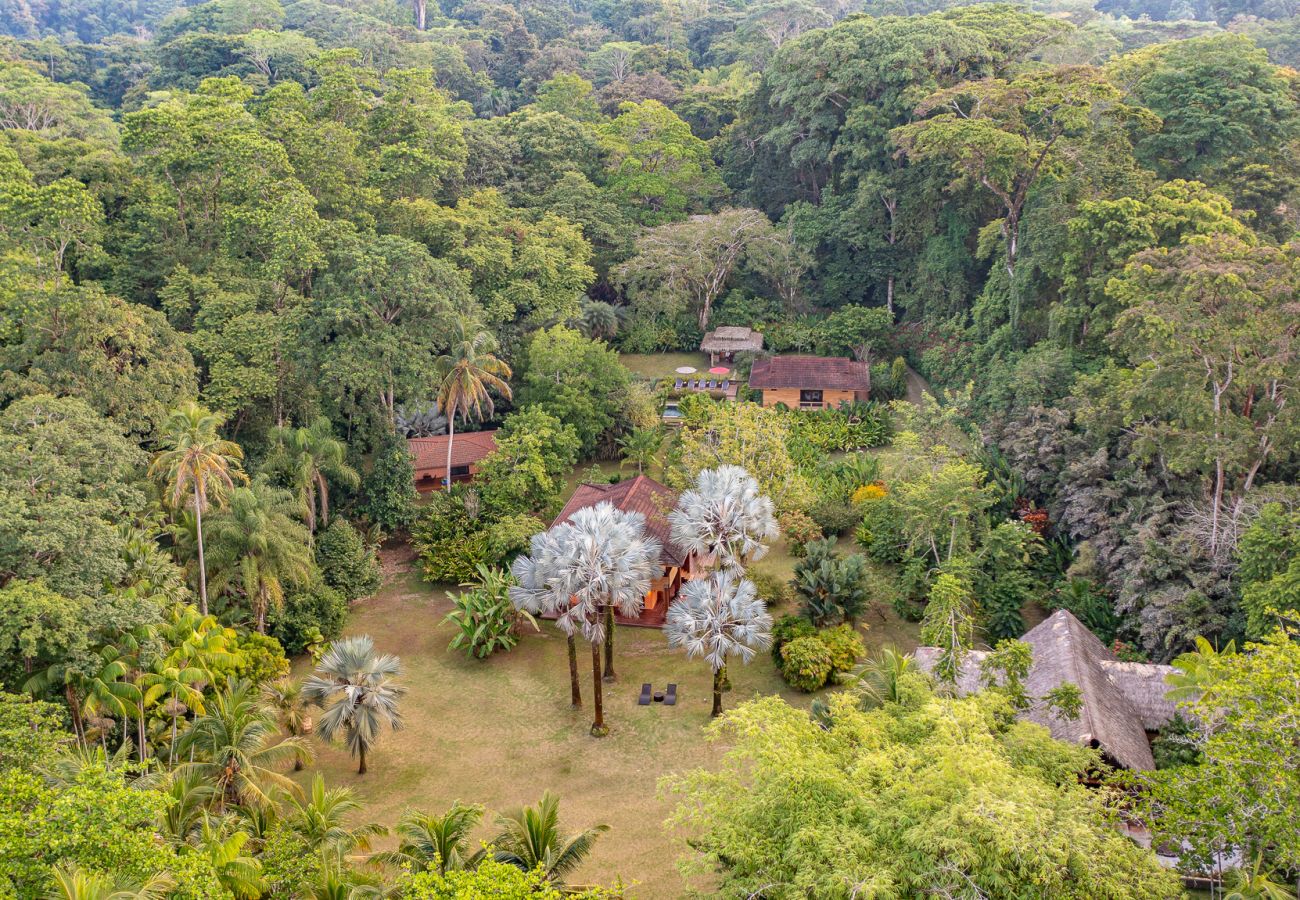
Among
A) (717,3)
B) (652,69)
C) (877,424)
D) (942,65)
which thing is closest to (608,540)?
(877,424)

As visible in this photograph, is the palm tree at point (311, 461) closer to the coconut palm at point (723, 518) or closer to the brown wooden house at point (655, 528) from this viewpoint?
the brown wooden house at point (655, 528)

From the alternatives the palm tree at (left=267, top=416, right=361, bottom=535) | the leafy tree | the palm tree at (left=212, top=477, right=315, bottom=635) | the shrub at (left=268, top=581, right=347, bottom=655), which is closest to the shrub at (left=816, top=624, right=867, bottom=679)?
the leafy tree

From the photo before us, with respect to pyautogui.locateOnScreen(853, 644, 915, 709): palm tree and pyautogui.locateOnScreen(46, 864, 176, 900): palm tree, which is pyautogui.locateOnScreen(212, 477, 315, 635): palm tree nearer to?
pyautogui.locateOnScreen(46, 864, 176, 900): palm tree

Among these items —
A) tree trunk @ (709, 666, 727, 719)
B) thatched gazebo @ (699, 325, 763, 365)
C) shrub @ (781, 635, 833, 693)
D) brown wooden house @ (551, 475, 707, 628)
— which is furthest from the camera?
thatched gazebo @ (699, 325, 763, 365)

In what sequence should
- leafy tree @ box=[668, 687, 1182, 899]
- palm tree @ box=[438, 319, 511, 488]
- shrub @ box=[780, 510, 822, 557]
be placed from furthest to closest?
palm tree @ box=[438, 319, 511, 488] → shrub @ box=[780, 510, 822, 557] → leafy tree @ box=[668, 687, 1182, 899]

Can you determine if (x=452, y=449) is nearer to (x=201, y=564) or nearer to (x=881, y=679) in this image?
(x=201, y=564)

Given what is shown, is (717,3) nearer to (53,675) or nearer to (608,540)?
(608,540)

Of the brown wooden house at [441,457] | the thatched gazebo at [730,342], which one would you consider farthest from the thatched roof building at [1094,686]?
the thatched gazebo at [730,342]

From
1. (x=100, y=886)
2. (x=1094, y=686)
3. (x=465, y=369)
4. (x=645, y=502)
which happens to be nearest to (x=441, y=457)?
(x=465, y=369)
